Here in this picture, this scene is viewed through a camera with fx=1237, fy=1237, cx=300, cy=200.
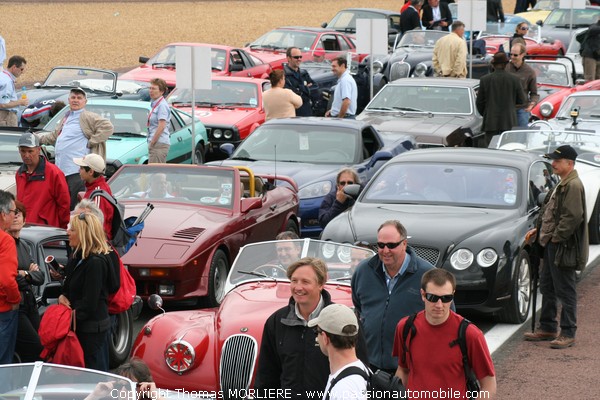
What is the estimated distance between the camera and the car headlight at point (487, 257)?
10.8m

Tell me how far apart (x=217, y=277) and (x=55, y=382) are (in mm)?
5656

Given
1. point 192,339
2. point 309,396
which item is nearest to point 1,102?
point 192,339

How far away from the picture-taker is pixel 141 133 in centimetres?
1741

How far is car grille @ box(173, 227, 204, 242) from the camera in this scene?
11562 mm

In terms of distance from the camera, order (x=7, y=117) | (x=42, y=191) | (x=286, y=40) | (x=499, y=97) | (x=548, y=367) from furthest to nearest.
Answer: (x=286, y=40)
(x=7, y=117)
(x=499, y=97)
(x=42, y=191)
(x=548, y=367)

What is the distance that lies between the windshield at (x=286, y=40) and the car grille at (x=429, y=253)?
18176 mm

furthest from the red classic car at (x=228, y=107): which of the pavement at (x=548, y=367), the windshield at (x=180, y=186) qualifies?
the pavement at (x=548, y=367)

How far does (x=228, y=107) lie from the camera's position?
66.8ft

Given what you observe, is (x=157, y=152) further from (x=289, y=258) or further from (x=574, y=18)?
(x=574, y=18)

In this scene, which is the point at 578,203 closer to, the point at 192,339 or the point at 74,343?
the point at 192,339

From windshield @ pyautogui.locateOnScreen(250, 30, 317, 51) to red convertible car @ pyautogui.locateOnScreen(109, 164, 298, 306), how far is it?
15153mm

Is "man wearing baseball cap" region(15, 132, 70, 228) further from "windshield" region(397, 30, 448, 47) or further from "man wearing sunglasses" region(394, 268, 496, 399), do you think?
"windshield" region(397, 30, 448, 47)

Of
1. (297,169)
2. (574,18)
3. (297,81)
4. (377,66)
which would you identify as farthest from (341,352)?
(574,18)

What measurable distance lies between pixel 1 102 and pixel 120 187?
5584 mm
